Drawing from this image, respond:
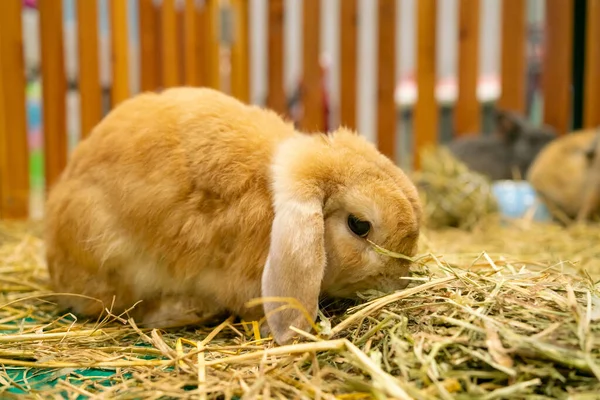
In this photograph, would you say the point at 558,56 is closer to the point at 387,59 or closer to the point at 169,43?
the point at 387,59

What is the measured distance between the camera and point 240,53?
529 cm

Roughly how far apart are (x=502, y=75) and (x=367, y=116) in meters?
2.21

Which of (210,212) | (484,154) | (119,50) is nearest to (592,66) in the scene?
(484,154)

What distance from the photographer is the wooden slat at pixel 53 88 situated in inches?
167

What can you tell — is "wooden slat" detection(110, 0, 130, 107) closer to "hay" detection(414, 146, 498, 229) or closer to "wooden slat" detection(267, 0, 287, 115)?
"wooden slat" detection(267, 0, 287, 115)

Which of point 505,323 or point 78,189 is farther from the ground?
point 78,189

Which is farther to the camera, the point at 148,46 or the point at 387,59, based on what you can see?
the point at 387,59

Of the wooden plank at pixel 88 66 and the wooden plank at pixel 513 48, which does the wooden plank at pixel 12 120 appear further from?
the wooden plank at pixel 513 48

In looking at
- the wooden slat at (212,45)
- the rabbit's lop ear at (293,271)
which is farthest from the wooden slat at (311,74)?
the rabbit's lop ear at (293,271)

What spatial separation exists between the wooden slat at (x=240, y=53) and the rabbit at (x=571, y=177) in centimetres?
255

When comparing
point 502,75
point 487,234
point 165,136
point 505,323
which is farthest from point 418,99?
point 505,323

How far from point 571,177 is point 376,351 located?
11.6ft

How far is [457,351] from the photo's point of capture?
142cm

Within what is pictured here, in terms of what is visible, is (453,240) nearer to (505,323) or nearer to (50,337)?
(505,323)
